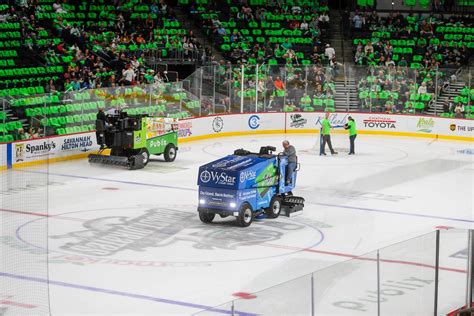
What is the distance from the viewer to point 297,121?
110 ft

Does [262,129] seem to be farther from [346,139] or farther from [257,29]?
[257,29]

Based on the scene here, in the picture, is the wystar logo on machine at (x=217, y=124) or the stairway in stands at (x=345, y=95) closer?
the wystar logo on machine at (x=217, y=124)

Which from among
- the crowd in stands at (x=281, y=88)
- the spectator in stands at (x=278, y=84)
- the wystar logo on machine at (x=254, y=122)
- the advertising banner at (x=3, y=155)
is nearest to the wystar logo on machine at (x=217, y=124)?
the crowd in stands at (x=281, y=88)

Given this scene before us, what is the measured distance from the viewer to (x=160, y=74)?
32.1 meters

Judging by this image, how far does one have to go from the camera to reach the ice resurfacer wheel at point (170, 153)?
2566 centimetres

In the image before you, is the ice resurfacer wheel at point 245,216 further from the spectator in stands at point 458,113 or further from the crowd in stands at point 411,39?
the crowd in stands at point 411,39

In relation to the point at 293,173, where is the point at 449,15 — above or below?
above

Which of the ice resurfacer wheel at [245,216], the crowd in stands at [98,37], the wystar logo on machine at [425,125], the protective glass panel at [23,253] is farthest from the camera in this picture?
the wystar logo on machine at [425,125]

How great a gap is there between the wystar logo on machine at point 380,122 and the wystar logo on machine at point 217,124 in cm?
531

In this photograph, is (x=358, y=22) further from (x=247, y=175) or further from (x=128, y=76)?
(x=247, y=175)

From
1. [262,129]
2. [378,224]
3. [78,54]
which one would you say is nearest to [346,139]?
[262,129]

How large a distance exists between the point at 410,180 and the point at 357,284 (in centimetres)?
1471

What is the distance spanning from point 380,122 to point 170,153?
10.2m

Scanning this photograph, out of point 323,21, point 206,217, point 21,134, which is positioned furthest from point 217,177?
point 323,21
